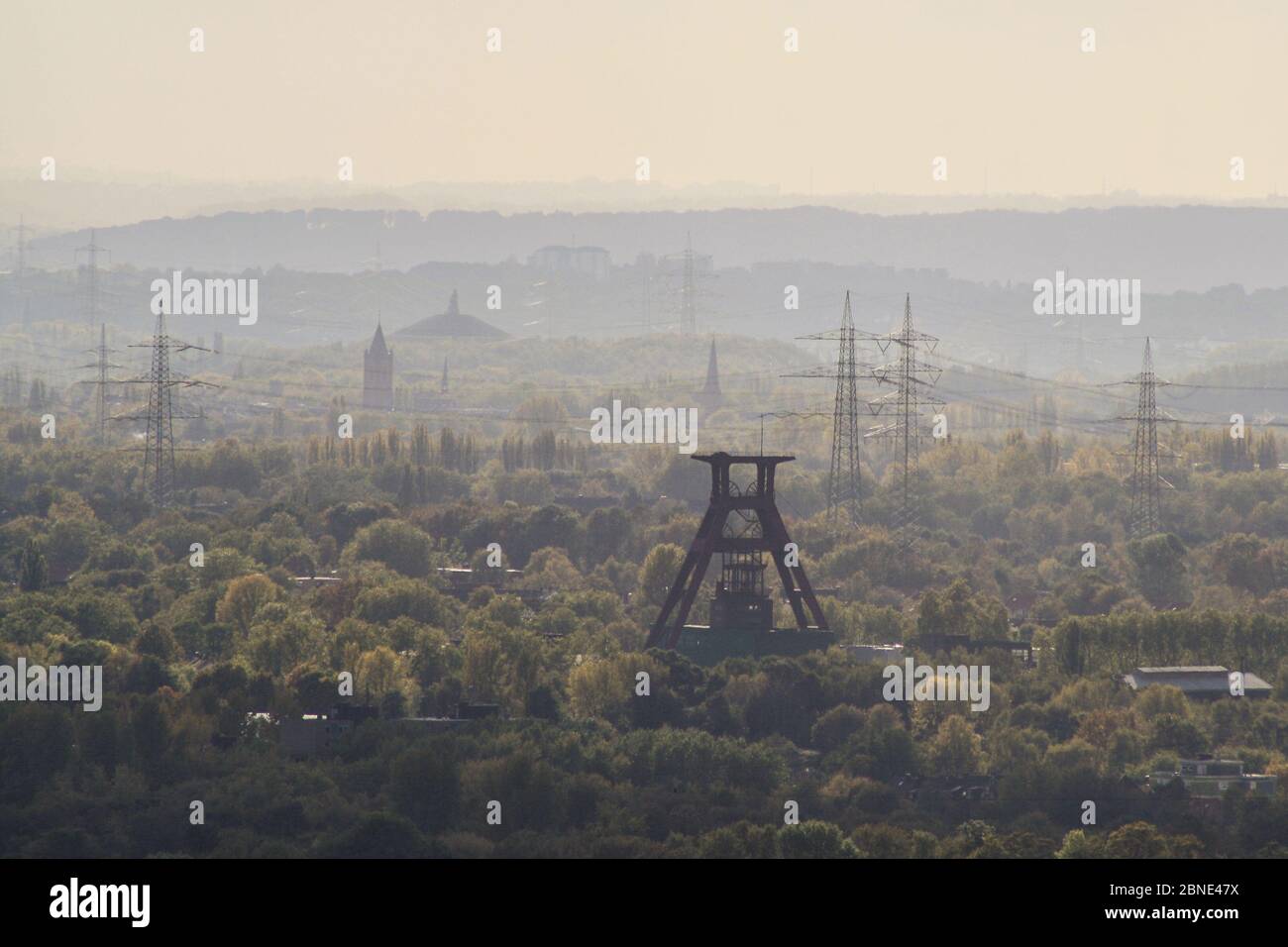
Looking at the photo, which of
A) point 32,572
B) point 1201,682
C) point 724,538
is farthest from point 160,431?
point 1201,682

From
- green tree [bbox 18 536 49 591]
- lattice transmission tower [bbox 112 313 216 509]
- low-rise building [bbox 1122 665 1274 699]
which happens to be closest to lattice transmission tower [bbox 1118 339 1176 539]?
lattice transmission tower [bbox 112 313 216 509]

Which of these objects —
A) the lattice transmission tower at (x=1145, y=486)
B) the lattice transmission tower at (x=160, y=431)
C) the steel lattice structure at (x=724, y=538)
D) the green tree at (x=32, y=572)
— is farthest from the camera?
the lattice transmission tower at (x=1145, y=486)

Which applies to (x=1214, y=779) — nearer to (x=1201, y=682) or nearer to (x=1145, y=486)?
(x=1201, y=682)

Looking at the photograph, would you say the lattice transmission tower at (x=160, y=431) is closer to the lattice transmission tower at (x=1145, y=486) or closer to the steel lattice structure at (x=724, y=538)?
the lattice transmission tower at (x=1145, y=486)

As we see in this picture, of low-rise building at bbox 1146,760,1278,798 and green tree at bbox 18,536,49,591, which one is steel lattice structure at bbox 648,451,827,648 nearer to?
low-rise building at bbox 1146,760,1278,798

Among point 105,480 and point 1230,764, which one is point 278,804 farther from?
point 105,480

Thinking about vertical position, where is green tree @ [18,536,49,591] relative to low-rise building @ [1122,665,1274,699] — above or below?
above

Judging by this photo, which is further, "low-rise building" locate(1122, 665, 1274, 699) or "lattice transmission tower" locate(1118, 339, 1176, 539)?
"lattice transmission tower" locate(1118, 339, 1176, 539)

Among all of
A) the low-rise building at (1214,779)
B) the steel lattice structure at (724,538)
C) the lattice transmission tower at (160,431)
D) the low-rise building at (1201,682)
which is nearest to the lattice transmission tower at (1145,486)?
the lattice transmission tower at (160,431)
